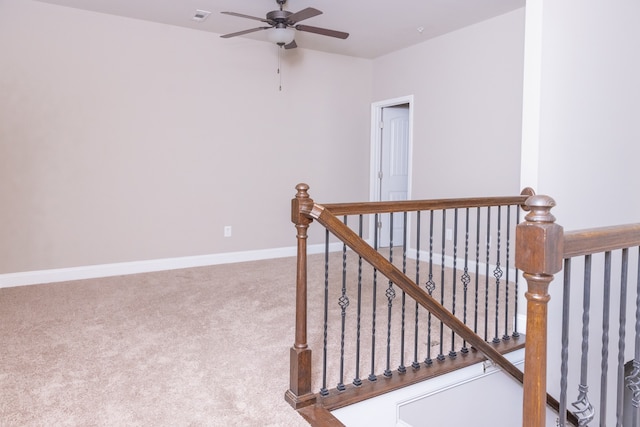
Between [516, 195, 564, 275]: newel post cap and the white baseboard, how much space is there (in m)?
4.16

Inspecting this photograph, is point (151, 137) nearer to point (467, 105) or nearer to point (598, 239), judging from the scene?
point (467, 105)

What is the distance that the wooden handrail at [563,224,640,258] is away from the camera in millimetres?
1155

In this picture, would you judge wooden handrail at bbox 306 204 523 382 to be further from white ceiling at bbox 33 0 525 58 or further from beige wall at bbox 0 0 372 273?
beige wall at bbox 0 0 372 273

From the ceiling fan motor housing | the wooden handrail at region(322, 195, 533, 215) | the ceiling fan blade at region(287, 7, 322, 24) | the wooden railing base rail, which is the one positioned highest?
the ceiling fan motor housing

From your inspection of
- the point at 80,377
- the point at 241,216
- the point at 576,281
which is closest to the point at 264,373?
the point at 80,377

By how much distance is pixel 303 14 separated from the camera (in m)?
3.34

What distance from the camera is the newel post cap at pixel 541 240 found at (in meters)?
1.08

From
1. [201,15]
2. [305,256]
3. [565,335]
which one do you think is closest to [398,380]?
[305,256]

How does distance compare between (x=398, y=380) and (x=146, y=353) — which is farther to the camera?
(x=146, y=353)

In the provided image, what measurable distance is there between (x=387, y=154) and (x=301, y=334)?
4.21m

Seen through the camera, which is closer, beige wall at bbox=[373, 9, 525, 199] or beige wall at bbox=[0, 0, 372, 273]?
beige wall at bbox=[0, 0, 372, 273]

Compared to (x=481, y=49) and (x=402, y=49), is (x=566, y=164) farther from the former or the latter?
(x=402, y=49)

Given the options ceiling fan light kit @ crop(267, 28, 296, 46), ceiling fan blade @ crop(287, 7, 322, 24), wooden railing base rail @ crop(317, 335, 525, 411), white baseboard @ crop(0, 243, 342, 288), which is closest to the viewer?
wooden railing base rail @ crop(317, 335, 525, 411)

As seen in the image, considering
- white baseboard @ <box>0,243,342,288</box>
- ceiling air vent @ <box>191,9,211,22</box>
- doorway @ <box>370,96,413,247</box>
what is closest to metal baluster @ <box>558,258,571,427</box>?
ceiling air vent @ <box>191,9,211,22</box>
